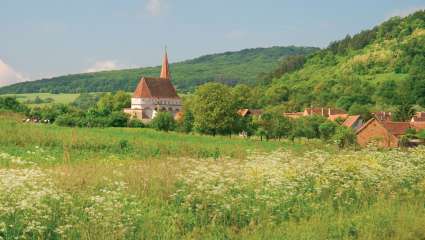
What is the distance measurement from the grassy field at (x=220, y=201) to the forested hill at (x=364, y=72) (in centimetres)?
11440

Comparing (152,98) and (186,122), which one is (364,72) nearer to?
(152,98)

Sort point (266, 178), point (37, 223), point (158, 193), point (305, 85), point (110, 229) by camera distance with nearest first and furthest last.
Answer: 1. point (37, 223)
2. point (110, 229)
3. point (158, 193)
4. point (266, 178)
5. point (305, 85)

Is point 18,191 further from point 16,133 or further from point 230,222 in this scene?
point 16,133

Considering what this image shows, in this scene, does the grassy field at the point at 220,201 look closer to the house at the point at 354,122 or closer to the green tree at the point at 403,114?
the house at the point at 354,122

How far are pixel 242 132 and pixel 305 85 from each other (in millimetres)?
83316

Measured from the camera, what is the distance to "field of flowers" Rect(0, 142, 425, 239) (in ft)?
26.4

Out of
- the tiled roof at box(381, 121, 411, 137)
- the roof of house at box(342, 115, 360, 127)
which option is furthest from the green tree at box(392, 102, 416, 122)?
the tiled roof at box(381, 121, 411, 137)

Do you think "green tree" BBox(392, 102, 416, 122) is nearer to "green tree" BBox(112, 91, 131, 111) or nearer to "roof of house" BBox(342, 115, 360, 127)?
"roof of house" BBox(342, 115, 360, 127)

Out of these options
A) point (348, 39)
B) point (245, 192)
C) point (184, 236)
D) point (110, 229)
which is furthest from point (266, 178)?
point (348, 39)

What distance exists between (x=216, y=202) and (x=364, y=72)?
151202 mm

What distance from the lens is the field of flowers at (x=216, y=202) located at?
8.05 meters

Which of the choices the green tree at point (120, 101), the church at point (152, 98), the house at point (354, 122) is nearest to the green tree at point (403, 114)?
the house at point (354, 122)

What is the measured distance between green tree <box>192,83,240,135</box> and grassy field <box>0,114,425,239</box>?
5457 cm

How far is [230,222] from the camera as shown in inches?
373
